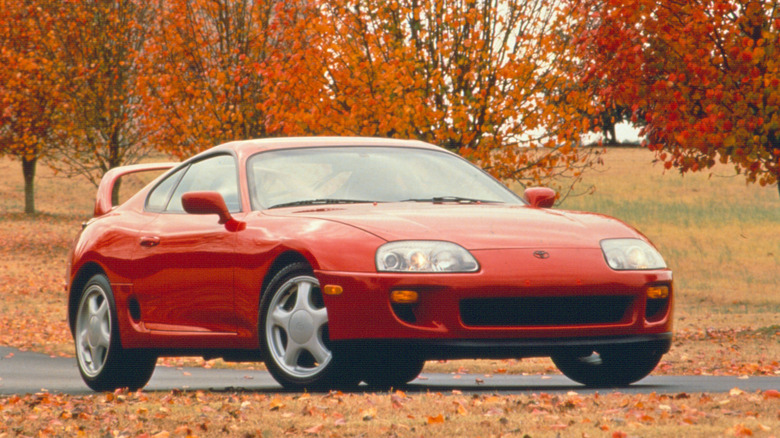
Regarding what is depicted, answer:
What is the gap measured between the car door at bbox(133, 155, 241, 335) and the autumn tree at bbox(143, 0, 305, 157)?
16498mm

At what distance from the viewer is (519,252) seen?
650cm

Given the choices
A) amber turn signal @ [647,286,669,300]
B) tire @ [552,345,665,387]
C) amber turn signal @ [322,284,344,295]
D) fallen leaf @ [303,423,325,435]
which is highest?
amber turn signal @ [322,284,344,295]

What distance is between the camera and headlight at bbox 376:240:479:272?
20.9ft

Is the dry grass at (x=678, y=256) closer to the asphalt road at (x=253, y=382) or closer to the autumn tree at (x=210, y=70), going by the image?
the asphalt road at (x=253, y=382)

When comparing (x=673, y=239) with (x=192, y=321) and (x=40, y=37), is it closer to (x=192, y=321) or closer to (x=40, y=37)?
(x=40, y=37)

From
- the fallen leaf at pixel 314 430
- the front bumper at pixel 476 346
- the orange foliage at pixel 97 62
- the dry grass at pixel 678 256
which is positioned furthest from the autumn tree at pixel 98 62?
the fallen leaf at pixel 314 430

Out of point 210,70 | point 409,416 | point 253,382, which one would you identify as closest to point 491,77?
point 210,70

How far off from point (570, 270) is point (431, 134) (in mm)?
11953

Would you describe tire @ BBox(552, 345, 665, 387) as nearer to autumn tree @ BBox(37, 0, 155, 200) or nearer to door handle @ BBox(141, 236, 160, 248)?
door handle @ BBox(141, 236, 160, 248)

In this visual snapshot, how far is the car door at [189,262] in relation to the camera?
7391mm

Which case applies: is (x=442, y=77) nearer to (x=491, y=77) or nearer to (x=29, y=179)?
(x=491, y=77)

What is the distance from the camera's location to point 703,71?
48.4ft

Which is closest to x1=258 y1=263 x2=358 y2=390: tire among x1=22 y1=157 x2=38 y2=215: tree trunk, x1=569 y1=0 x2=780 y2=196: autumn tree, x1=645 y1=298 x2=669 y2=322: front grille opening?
x1=645 y1=298 x2=669 y2=322: front grille opening

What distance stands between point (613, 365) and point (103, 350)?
338 centimetres
